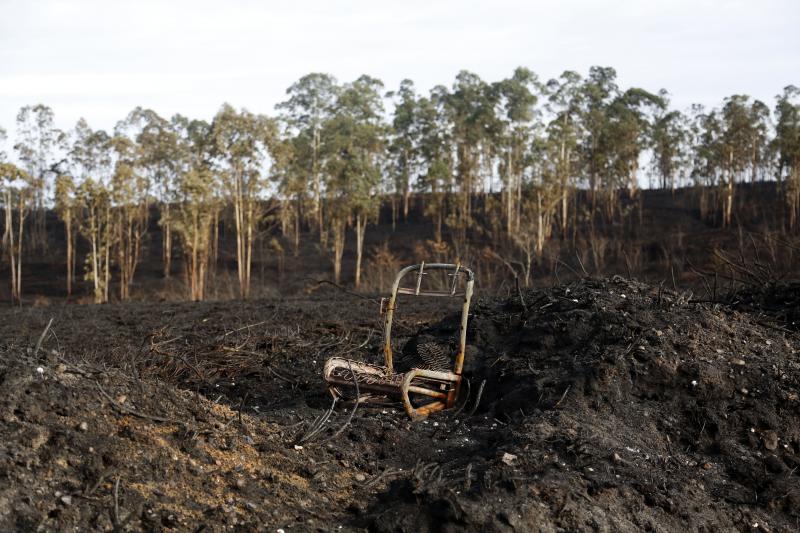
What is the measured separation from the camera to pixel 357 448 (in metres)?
5.69

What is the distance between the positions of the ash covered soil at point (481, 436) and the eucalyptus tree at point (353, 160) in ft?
82.3

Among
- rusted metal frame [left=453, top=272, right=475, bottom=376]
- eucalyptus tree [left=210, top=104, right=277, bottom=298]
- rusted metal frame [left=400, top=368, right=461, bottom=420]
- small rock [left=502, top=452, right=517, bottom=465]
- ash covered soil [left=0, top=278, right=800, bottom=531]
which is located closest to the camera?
ash covered soil [left=0, top=278, right=800, bottom=531]

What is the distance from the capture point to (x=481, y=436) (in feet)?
20.2

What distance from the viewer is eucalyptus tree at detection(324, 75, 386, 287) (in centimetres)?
3391

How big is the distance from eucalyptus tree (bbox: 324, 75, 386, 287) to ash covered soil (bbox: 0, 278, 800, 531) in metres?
25.1

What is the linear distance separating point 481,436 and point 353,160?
28.9m

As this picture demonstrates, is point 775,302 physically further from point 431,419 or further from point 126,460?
point 126,460

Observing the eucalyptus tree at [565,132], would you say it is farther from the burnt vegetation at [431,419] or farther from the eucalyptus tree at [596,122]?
the burnt vegetation at [431,419]

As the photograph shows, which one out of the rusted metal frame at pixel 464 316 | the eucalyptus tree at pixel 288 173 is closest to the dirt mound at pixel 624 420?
the rusted metal frame at pixel 464 316

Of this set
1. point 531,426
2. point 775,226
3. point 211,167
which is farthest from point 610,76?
point 531,426

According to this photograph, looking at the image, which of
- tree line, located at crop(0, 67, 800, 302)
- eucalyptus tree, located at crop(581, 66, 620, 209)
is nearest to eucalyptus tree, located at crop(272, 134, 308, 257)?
tree line, located at crop(0, 67, 800, 302)

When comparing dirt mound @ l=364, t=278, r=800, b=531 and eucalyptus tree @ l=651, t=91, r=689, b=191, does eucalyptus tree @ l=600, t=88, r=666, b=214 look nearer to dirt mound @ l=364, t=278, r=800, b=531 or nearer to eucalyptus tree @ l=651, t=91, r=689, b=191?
eucalyptus tree @ l=651, t=91, r=689, b=191

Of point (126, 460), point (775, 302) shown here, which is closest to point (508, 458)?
point (126, 460)

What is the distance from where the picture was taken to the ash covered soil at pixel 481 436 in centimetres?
414
